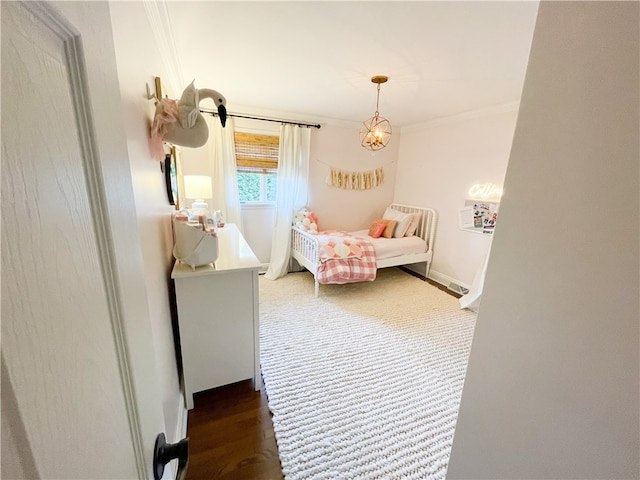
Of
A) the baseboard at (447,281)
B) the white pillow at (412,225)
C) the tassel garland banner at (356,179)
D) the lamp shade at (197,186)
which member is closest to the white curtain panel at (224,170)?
the lamp shade at (197,186)

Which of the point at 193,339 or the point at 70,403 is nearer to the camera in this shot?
the point at 70,403

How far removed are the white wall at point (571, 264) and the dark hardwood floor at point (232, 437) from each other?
3.61ft

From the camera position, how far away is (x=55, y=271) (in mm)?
263

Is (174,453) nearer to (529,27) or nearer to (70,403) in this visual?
(70,403)

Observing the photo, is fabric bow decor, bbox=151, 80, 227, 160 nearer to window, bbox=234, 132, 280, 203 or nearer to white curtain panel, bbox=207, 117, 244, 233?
white curtain panel, bbox=207, 117, 244, 233

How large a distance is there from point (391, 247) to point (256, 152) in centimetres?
221

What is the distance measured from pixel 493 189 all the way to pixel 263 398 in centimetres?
317

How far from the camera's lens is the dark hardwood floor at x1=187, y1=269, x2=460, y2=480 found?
4.19ft

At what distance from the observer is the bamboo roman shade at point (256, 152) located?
3432 millimetres

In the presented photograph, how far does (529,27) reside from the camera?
5.01ft

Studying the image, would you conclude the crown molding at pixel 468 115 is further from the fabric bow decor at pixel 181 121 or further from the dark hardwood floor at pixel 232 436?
the dark hardwood floor at pixel 232 436

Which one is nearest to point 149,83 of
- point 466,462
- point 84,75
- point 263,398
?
point 84,75

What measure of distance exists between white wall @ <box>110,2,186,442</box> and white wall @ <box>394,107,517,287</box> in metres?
3.29

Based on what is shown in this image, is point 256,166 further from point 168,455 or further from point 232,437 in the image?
point 168,455
